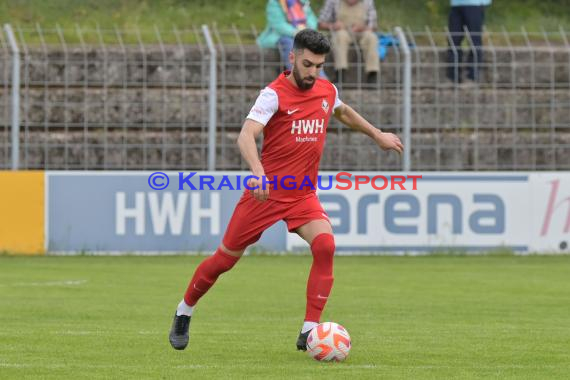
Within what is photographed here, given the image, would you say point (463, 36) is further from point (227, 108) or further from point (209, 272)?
point (209, 272)

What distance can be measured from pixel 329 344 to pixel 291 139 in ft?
4.65

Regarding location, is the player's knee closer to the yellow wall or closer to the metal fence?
the yellow wall

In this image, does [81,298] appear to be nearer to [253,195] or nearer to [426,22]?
[253,195]

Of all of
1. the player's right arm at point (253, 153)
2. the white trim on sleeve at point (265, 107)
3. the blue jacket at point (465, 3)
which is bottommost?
the blue jacket at point (465, 3)

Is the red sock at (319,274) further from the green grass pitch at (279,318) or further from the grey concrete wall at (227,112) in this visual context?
the grey concrete wall at (227,112)

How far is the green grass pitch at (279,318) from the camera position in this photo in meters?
8.45

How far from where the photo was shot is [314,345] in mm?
8805

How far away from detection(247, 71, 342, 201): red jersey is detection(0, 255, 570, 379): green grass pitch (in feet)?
3.69

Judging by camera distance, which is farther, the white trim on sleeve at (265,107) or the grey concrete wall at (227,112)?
the grey concrete wall at (227,112)

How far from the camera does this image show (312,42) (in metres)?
8.98

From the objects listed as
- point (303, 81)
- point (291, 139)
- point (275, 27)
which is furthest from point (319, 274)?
point (275, 27)

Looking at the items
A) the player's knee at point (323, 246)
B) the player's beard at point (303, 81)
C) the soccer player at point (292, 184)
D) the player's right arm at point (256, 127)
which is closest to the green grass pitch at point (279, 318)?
the soccer player at point (292, 184)

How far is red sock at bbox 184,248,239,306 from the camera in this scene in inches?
368

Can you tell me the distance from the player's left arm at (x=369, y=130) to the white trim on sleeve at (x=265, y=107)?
687 millimetres
